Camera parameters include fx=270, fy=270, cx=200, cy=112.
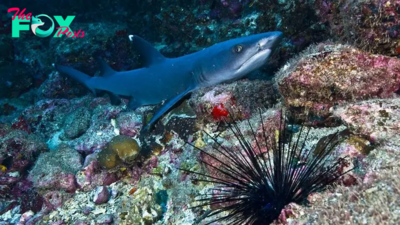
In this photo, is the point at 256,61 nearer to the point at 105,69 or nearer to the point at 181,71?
the point at 181,71

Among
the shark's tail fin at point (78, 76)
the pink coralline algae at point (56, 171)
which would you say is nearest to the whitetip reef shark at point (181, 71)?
the shark's tail fin at point (78, 76)

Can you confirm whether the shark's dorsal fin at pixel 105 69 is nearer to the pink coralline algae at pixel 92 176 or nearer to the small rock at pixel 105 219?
the pink coralline algae at pixel 92 176

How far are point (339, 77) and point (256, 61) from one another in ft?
3.64

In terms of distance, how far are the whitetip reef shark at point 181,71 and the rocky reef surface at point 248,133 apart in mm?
263

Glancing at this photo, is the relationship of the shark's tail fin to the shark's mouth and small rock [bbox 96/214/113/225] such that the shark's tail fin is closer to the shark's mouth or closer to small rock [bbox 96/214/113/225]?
small rock [bbox 96/214/113/225]

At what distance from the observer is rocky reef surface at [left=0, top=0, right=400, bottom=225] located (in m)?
1.99

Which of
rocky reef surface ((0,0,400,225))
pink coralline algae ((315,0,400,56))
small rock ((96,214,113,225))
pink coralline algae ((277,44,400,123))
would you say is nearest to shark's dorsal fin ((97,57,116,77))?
rocky reef surface ((0,0,400,225))

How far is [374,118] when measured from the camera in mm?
2496

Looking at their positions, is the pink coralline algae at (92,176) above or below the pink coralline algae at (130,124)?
below


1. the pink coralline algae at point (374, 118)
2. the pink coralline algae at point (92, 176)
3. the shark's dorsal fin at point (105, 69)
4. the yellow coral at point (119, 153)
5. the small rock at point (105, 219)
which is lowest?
the small rock at point (105, 219)

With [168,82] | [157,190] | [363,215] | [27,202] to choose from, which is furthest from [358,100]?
[27,202]

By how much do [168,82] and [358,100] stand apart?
313cm

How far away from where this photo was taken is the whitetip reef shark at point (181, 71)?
12.1ft

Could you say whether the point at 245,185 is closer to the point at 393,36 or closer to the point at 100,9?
the point at 393,36
